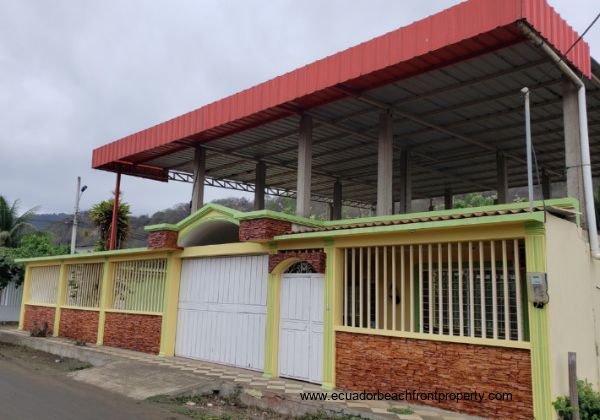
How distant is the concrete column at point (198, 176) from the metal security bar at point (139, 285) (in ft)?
7.53

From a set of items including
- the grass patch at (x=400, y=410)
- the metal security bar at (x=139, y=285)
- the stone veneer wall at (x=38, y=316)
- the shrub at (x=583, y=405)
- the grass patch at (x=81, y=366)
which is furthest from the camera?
the stone veneer wall at (x=38, y=316)

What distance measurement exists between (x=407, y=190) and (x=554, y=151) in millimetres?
4480

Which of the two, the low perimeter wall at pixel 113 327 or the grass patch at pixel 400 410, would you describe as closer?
the grass patch at pixel 400 410

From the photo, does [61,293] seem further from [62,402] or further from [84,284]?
[62,402]

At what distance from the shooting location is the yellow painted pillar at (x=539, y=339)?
20.6ft

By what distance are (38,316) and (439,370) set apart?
1560 cm

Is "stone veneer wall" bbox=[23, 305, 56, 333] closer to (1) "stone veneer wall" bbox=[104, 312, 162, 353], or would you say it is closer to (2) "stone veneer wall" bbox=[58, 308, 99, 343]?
(2) "stone veneer wall" bbox=[58, 308, 99, 343]

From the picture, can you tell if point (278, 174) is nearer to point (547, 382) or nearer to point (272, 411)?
point (272, 411)

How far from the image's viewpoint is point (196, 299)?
40.3ft

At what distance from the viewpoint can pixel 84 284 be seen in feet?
53.5

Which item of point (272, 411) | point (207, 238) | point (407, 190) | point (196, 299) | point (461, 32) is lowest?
point (272, 411)

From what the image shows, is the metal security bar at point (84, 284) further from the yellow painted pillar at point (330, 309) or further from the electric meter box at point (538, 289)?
the electric meter box at point (538, 289)

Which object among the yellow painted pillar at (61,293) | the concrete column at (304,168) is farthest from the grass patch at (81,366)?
the concrete column at (304,168)

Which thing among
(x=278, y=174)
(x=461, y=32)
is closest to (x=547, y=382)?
(x=461, y=32)
